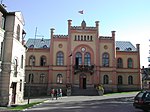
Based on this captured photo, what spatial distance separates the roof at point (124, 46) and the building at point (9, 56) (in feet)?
119

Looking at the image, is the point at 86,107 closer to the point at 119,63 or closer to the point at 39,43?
the point at 119,63

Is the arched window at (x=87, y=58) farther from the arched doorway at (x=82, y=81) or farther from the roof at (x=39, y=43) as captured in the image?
the roof at (x=39, y=43)

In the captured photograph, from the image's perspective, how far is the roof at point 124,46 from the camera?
6356cm

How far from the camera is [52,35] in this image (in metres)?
57.6

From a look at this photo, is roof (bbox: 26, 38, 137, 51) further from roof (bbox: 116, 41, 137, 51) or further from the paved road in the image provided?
the paved road

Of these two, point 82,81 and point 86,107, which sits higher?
point 82,81

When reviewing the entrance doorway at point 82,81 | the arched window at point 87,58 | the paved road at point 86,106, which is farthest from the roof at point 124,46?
the paved road at point 86,106

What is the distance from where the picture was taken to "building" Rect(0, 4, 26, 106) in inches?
1144

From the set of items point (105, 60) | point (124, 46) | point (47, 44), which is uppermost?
point (47, 44)

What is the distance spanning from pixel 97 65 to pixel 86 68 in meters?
2.99

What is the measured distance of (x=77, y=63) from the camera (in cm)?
5772

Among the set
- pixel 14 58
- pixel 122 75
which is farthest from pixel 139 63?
pixel 14 58

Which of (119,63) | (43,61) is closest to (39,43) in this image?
(43,61)

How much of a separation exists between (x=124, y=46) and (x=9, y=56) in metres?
41.0
